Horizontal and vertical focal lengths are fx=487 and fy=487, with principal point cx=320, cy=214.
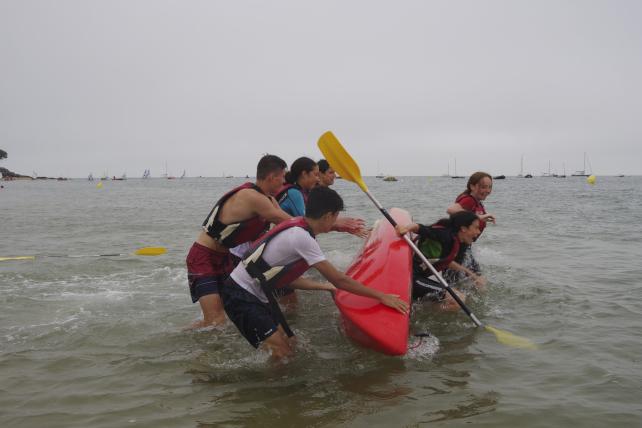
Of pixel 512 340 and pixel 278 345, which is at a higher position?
pixel 278 345

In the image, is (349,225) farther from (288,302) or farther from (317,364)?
(317,364)

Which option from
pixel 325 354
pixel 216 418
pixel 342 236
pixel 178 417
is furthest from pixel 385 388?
pixel 342 236

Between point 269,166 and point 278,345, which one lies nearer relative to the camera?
point 278,345

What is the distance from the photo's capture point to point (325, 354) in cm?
380

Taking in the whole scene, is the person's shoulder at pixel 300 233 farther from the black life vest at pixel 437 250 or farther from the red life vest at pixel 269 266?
the black life vest at pixel 437 250

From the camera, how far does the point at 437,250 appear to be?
16.2 ft

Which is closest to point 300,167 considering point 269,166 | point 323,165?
point 323,165

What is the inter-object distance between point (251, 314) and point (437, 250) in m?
2.34

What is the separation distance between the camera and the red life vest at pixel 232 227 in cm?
391

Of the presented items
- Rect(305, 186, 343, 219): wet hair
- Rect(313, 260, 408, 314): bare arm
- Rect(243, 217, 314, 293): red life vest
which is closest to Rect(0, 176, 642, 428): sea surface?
Rect(313, 260, 408, 314): bare arm

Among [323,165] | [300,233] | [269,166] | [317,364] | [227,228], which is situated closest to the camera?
[300,233]

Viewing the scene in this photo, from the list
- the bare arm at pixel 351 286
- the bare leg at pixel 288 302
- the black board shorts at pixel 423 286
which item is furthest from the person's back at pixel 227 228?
the black board shorts at pixel 423 286

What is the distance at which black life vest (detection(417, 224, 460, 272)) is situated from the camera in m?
4.80

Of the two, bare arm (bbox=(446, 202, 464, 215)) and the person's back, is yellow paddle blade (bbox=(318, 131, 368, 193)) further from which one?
the person's back
